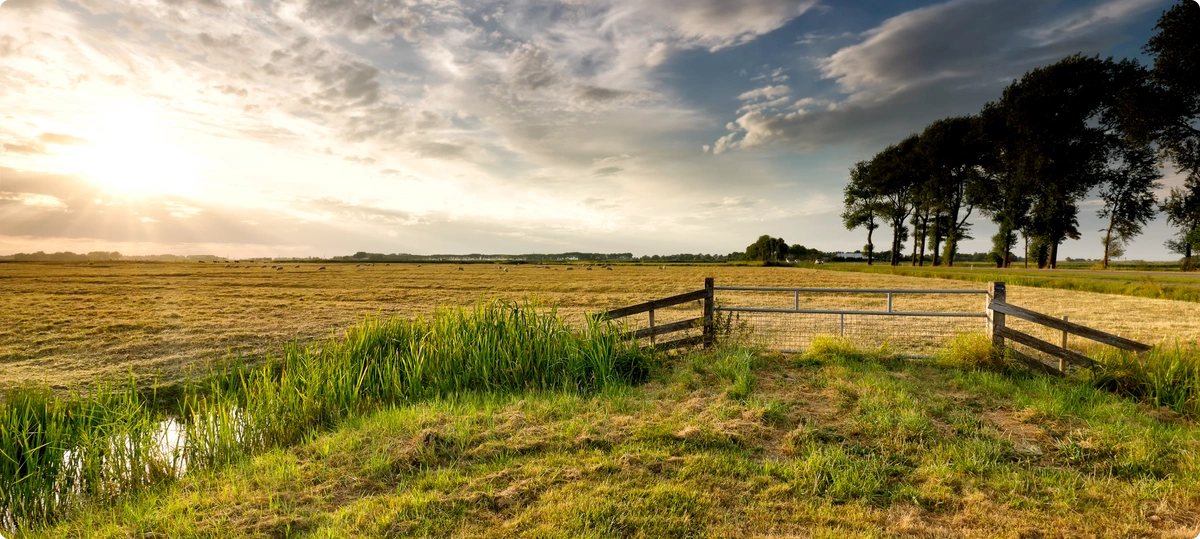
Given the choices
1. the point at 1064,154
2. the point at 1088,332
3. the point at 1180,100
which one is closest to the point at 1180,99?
the point at 1180,100

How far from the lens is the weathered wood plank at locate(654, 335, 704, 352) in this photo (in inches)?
401

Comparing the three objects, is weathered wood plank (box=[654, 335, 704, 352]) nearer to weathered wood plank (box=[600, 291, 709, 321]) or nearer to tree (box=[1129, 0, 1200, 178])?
weathered wood plank (box=[600, 291, 709, 321])

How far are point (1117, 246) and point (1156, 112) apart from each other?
90.1 feet

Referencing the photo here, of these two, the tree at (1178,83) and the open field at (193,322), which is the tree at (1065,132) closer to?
the tree at (1178,83)

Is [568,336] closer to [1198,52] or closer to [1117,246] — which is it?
[1198,52]

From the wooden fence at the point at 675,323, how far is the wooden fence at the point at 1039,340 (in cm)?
492

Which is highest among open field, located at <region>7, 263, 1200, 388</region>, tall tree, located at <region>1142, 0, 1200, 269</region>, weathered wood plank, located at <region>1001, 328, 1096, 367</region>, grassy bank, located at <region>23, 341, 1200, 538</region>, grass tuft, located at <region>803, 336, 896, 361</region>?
tall tree, located at <region>1142, 0, 1200, 269</region>

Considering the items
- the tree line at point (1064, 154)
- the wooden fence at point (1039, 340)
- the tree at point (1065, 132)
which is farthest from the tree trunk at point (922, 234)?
the wooden fence at point (1039, 340)

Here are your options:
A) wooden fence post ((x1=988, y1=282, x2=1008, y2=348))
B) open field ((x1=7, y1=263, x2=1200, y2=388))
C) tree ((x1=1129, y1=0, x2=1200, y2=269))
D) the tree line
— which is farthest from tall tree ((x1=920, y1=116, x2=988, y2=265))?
wooden fence post ((x1=988, y1=282, x2=1008, y2=348))

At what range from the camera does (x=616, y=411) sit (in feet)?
23.1

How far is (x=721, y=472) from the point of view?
5152 millimetres

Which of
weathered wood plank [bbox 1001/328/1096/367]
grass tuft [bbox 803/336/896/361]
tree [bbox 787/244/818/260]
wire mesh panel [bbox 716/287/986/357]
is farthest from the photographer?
tree [bbox 787/244/818/260]

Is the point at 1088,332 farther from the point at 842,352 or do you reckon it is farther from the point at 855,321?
the point at 855,321

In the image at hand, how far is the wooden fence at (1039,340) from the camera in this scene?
8070mm
